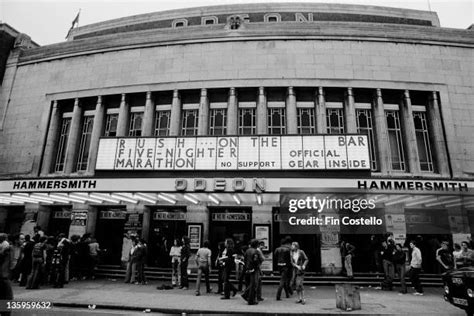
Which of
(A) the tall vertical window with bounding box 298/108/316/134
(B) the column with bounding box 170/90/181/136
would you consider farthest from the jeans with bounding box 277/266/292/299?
(B) the column with bounding box 170/90/181/136

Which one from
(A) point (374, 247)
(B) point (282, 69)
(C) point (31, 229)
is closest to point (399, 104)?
(B) point (282, 69)

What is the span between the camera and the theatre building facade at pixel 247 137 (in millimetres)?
13781

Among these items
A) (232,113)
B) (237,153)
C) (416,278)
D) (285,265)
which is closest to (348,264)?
(416,278)

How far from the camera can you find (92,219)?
16906 mm

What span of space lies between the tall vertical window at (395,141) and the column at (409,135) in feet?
0.98

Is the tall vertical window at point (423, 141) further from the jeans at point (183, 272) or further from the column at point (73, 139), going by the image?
the column at point (73, 139)

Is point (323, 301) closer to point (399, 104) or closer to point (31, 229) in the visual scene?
point (399, 104)

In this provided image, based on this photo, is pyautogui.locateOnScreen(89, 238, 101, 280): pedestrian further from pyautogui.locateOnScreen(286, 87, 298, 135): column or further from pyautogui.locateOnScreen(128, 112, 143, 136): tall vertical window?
pyautogui.locateOnScreen(286, 87, 298, 135): column

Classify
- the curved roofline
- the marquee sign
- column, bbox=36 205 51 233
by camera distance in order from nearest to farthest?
the marquee sign, column, bbox=36 205 51 233, the curved roofline

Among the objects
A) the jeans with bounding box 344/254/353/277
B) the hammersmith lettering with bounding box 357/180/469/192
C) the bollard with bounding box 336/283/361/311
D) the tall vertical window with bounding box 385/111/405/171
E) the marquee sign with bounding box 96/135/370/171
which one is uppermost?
the tall vertical window with bounding box 385/111/405/171

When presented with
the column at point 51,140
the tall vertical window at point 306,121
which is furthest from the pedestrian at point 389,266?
the column at point 51,140

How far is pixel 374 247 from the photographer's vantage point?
557 inches

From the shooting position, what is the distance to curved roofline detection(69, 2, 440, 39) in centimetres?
2553

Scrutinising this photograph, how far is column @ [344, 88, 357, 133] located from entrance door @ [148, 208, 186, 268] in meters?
10.4
